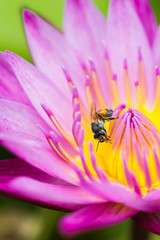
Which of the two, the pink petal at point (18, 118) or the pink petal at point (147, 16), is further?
the pink petal at point (147, 16)

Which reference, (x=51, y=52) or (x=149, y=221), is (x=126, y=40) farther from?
(x=149, y=221)

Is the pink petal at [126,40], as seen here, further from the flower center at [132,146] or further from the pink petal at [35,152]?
the pink petal at [35,152]

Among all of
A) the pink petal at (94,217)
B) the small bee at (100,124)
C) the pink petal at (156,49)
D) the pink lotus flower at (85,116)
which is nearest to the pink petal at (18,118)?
the pink lotus flower at (85,116)

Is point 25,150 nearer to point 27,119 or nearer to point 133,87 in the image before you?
point 27,119

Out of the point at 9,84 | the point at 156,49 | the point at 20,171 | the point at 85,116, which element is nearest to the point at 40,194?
the point at 20,171

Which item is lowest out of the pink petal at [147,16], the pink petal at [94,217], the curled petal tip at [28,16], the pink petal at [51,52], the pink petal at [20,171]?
the pink petal at [20,171]

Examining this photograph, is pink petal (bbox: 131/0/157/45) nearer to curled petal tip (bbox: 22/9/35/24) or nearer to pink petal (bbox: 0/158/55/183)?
curled petal tip (bbox: 22/9/35/24)

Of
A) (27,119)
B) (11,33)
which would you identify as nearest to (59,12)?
(11,33)
